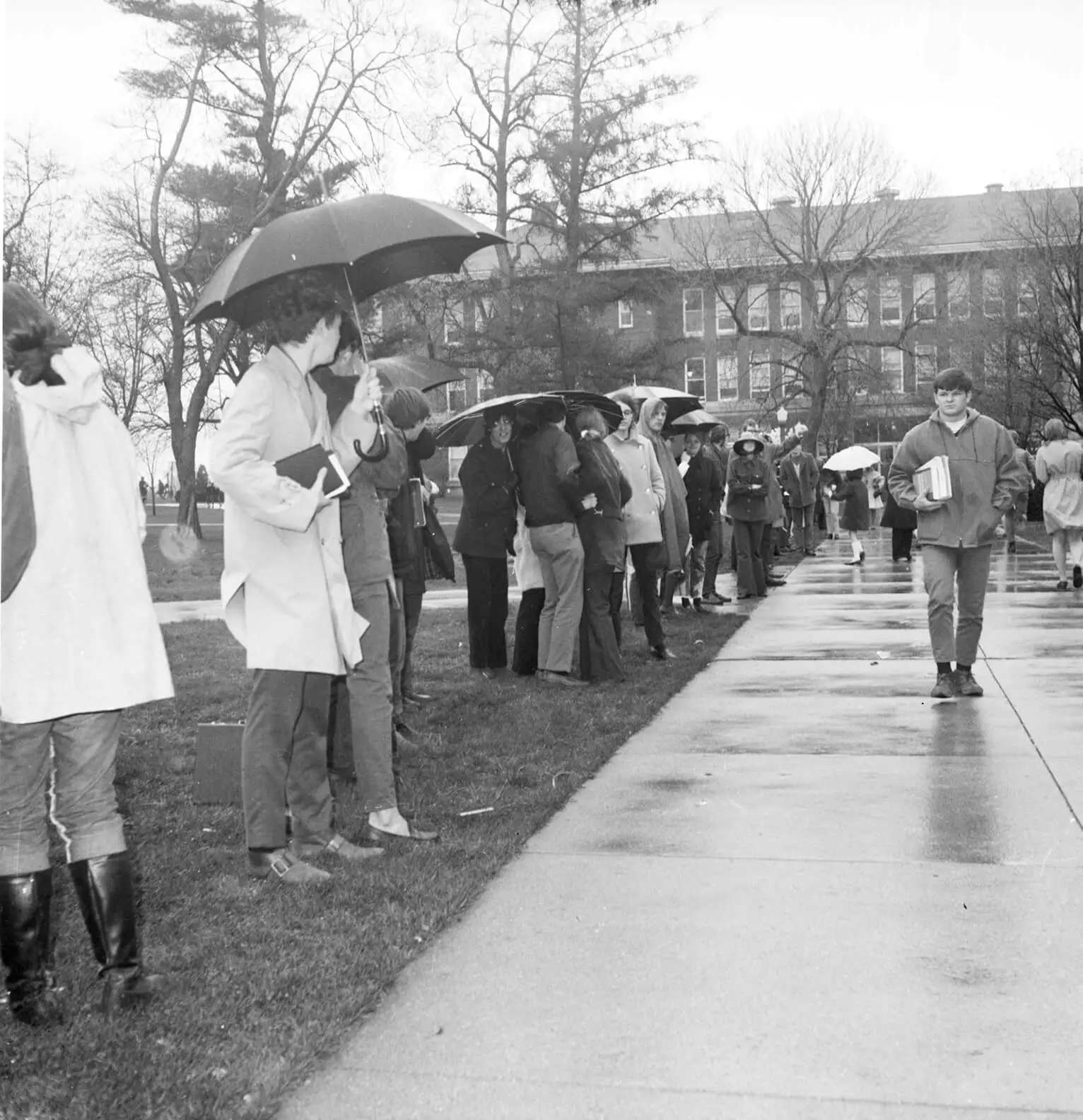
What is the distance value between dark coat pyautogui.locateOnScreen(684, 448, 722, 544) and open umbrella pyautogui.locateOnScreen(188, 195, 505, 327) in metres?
9.20

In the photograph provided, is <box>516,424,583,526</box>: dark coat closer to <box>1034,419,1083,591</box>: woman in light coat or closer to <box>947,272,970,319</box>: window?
<box>1034,419,1083,591</box>: woman in light coat

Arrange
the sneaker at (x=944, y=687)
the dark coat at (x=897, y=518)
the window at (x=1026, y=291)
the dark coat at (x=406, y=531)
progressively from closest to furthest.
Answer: the dark coat at (x=406, y=531) < the sneaker at (x=944, y=687) < the dark coat at (x=897, y=518) < the window at (x=1026, y=291)

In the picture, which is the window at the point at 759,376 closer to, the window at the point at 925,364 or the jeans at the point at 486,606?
the window at the point at 925,364

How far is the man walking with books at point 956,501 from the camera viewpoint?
28.1 feet

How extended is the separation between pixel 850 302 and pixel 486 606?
4661 centimetres

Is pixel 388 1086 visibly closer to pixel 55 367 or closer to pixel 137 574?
pixel 137 574

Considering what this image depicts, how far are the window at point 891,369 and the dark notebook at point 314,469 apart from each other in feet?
163

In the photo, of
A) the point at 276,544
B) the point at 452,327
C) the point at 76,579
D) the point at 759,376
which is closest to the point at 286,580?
the point at 276,544

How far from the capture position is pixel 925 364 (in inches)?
2167

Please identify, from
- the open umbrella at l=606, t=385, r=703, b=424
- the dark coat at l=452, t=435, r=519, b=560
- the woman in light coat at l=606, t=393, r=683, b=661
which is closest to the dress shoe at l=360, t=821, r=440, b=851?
the dark coat at l=452, t=435, r=519, b=560

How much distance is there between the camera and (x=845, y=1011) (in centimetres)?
365

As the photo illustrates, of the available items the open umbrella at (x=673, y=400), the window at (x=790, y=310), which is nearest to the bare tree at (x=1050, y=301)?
the open umbrella at (x=673, y=400)

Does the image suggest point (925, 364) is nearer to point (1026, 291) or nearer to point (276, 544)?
point (1026, 291)

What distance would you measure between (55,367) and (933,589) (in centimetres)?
620
